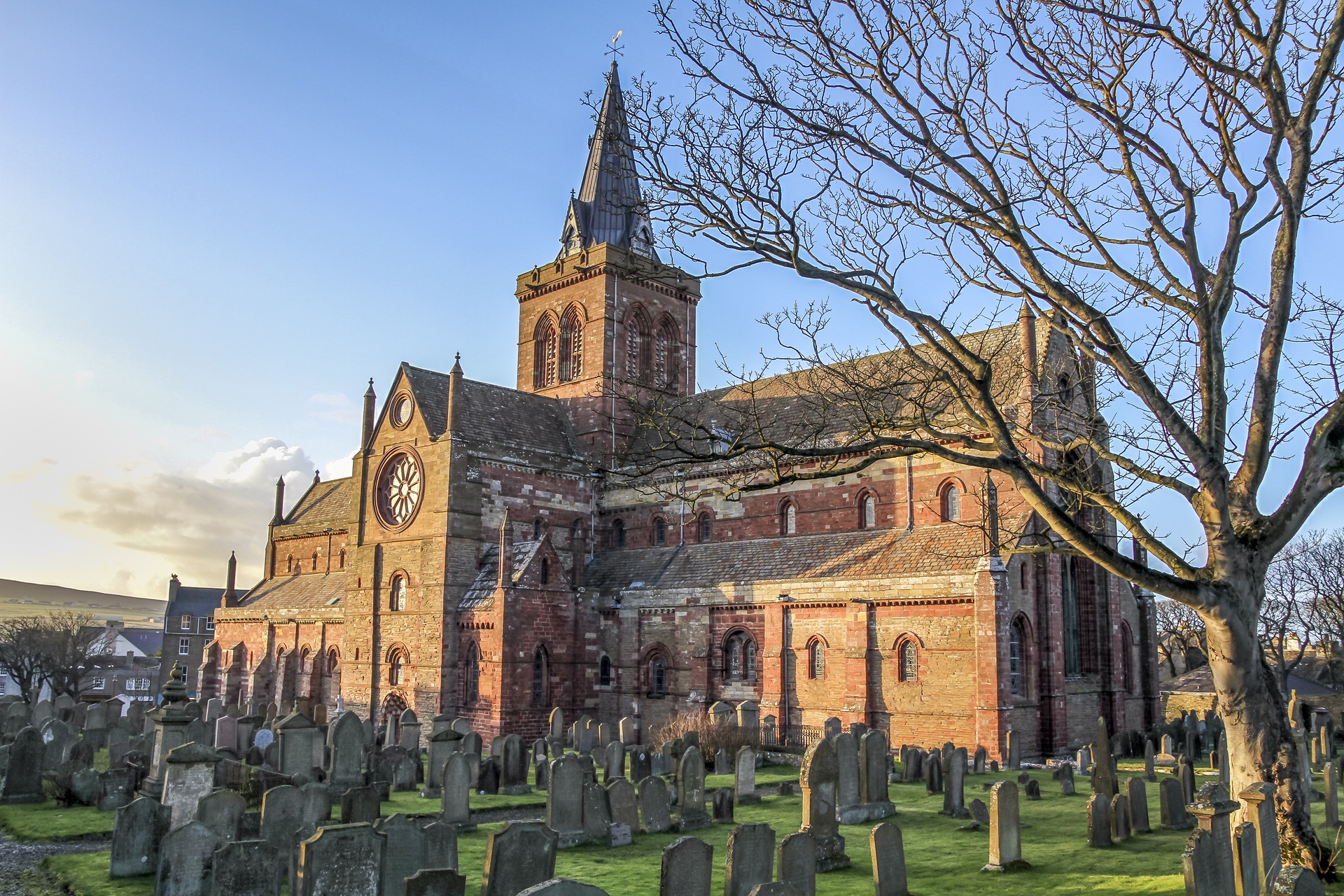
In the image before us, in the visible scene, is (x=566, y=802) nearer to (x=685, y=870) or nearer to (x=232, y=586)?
(x=685, y=870)

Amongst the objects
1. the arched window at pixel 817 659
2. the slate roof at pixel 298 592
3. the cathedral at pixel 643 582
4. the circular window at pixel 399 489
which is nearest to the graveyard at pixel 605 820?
the cathedral at pixel 643 582

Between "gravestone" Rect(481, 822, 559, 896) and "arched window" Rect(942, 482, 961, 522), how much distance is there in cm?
1999

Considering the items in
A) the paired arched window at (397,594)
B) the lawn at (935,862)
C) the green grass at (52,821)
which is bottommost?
the green grass at (52,821)

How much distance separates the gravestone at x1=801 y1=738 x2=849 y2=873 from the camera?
12414 mm

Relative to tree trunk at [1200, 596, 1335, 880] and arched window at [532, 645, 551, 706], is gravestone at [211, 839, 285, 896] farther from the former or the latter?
arched window at [532, 645, 551, 706]

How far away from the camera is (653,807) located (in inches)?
584

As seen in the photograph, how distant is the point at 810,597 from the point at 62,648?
4662 cm

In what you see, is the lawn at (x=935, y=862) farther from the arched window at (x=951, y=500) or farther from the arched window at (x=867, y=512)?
the arched window at (x=867, y=512)

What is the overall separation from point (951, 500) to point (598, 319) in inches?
632

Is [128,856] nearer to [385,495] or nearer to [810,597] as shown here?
[810,597]

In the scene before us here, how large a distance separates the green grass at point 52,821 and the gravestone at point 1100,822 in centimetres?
1386

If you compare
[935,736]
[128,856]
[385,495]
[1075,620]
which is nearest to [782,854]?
[128,856]

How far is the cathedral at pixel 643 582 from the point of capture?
24.9 metres

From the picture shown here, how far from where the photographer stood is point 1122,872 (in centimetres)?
1180
